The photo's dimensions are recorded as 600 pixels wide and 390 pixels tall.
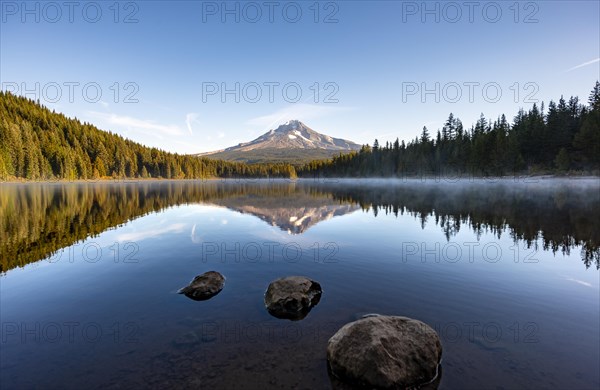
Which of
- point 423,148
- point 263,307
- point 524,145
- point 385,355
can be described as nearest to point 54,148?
point 263,307

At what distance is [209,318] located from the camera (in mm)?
10453

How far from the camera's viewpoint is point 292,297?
11.5 metres

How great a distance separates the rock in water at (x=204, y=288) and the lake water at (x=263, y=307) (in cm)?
68

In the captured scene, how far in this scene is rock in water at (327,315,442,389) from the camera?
7027 mm

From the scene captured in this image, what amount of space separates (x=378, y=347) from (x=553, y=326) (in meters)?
7.50

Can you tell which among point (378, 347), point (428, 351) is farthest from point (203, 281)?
point (428, 351)

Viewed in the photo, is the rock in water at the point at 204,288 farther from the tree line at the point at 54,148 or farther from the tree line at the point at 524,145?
the tree line at the point at 54,148

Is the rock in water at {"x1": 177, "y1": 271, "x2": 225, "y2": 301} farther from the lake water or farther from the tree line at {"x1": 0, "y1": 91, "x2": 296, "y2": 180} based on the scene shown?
the tree line at {"x1": 0, "y1": 91, "x2": 296, "y2": 180}

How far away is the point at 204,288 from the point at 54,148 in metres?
166

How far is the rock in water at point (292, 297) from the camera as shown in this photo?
35.8 feet

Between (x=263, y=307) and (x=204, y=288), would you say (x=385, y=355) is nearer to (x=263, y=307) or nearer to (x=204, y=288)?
(x=263, y=307)

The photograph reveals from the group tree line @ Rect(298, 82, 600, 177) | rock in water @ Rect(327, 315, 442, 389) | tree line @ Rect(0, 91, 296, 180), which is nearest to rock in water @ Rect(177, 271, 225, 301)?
rock in water @ Rect(327, 315, 442, 389)

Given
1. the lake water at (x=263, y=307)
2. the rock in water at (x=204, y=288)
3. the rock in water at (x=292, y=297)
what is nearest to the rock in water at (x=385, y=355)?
the lake water at (x=263, y=307)

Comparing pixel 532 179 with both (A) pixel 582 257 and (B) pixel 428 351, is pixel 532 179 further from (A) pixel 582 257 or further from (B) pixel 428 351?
(B) pixel 428 351
